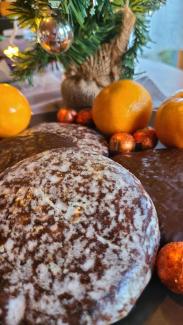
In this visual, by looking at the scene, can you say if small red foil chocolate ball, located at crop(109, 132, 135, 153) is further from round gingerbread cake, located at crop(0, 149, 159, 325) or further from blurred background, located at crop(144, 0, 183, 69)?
blurred background, located at crop(144, 0, 183, 69)

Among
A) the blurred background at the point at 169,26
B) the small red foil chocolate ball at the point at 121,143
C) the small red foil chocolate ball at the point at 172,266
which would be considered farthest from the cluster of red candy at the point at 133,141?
the blurred background at the point at 169,26

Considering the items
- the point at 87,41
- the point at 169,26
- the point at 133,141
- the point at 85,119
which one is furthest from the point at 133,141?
the point at 169,26

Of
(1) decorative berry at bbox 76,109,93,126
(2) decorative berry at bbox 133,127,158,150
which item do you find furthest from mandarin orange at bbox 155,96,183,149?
(1) decorative berry at bbox 76,109,93,126

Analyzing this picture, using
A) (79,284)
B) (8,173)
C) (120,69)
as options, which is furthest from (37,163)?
(120,69)

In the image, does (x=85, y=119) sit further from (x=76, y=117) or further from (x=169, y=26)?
(x=169, y=26)

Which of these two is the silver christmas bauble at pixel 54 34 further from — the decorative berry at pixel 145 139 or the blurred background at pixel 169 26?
the blurred background at pixel 169 26

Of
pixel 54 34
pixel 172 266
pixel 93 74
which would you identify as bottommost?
pixel 172 266

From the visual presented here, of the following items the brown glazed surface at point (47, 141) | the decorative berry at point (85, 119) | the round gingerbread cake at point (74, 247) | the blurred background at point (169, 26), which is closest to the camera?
the round gingerbread cake at point (74, 247)
